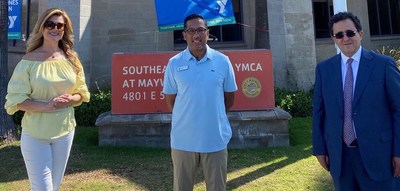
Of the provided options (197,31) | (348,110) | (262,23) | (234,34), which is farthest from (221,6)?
(348,110)

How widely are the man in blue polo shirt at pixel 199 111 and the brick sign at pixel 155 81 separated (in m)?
4.16

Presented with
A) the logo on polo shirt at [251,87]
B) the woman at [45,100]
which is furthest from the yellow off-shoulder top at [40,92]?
the logo on polo shirt at [251,87]

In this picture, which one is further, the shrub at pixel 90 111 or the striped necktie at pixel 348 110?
the shrub at pixel 90 111

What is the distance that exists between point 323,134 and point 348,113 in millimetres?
303

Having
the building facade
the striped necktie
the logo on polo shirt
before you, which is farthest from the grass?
the building facade

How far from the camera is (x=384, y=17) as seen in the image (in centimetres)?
1753

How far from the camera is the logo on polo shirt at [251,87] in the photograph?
768 cm

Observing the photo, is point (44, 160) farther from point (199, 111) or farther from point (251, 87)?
point (251, 87)

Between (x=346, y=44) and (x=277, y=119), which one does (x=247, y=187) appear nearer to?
(x=277, y=119)

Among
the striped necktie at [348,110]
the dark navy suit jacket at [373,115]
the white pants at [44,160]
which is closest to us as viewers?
the dark navy suit jacket at [373,115]

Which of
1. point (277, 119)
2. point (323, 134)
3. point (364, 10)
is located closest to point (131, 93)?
point (277, 119)

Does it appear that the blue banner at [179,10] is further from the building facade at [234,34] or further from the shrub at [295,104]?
the building facade at [234,34]

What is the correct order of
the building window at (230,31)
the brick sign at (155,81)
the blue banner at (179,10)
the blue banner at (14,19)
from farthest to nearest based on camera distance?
the building window at (230,31), the blue banner at (14,19), the blue banner at (179,10), the brick sign at (155,81)

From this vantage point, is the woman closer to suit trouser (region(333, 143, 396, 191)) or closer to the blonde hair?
the blonde hair
